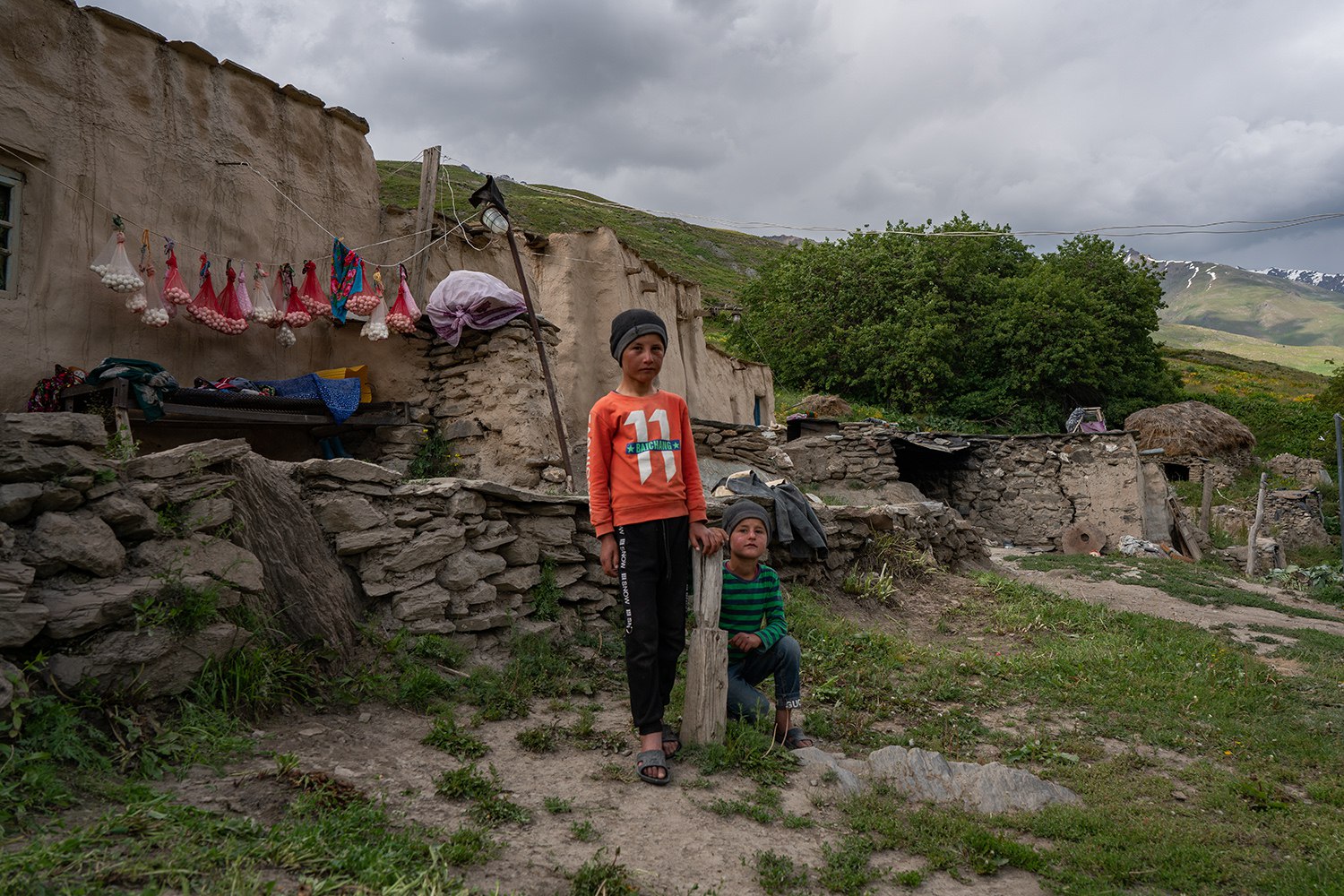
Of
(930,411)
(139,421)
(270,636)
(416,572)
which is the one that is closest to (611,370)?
(139,421)

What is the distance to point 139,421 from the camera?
586 cm

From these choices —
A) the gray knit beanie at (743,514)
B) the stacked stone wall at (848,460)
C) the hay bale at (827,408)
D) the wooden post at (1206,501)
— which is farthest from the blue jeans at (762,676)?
the hay bale at (827,408)

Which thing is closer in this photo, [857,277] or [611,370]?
[611,370]

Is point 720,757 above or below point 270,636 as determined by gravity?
below

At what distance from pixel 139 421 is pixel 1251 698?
25.9 feet

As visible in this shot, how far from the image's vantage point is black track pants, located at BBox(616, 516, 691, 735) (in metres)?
3.29

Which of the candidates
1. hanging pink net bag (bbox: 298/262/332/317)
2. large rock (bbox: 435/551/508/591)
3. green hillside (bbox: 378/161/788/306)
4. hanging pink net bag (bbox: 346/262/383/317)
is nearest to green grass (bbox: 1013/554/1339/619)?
large rock (bbox: 435/551/508/591)

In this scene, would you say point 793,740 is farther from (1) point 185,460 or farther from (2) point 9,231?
(2) point 9,231

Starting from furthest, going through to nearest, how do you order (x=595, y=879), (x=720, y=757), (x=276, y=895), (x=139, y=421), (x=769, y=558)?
(x=769, y=558) < (x=139, y=421) < (x=720, y=757) < (x=595, y=879) < (x=276, y=895)

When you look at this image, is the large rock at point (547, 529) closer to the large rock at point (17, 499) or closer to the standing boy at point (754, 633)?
the standing boy at point (754, 633)

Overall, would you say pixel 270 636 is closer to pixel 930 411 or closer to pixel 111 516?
pixel 111 516

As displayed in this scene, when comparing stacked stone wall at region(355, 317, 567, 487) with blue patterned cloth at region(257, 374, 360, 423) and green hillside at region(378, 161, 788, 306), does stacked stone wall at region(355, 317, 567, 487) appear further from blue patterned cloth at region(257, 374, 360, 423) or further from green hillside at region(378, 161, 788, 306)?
green hillside at region(378, 161, 788, 306)

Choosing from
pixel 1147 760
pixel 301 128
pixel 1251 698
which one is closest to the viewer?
pixel 1147 760

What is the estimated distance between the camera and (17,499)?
2752 millimetres
